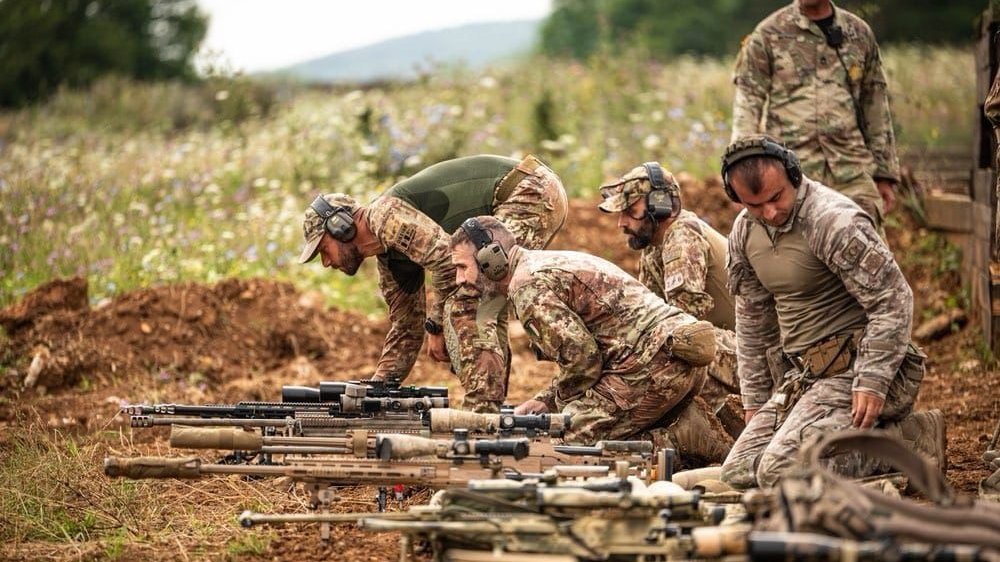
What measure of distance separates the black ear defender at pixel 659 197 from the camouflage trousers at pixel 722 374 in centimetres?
83

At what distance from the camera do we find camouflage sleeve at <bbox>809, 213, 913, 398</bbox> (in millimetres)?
6891

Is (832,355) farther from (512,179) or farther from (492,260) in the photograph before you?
(512,179)

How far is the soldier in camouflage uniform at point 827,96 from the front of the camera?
959cm

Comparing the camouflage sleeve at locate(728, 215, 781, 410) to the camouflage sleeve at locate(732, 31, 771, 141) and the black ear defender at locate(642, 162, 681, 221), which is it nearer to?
the black ear defender at locate(642, 162, 681, 221)

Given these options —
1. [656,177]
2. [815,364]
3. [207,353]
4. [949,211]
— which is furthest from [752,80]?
[207,353]

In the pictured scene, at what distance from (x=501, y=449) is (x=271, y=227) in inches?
368

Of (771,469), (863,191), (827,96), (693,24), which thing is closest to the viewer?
Result: (771,469)

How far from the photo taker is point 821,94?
9680mm

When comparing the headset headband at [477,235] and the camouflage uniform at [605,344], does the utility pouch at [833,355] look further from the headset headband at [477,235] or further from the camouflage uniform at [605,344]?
the headset headband at [477,235]

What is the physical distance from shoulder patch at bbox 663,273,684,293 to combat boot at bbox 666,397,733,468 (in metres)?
0.74

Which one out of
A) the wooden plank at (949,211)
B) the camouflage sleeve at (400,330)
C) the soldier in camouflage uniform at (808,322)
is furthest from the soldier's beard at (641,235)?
the wooden plank at (949,211)

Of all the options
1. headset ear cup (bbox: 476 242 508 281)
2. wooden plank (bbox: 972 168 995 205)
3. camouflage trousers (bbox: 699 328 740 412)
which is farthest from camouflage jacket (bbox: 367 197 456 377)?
wooden plank (bbox: 972 168 995 205)

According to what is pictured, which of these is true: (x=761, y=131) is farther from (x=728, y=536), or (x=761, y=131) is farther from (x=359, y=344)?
(x=728, y=536)

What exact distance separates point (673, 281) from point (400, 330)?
6.00 ft
